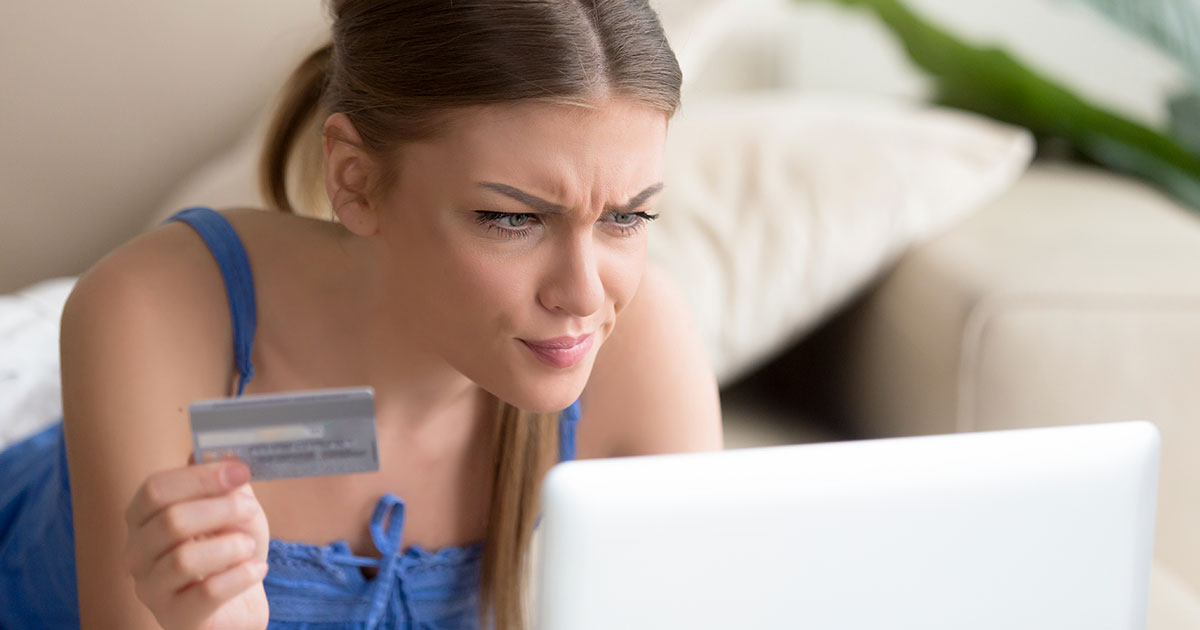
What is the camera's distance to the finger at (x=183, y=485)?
59cm

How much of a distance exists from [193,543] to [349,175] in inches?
11.2

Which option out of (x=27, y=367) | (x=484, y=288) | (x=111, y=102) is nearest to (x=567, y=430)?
(x=484, y=288)

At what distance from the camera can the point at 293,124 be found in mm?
957

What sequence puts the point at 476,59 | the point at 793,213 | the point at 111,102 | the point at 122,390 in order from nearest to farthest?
the point at 476,59 < the point at 122,390 < the point at 793,213 < the point at 111,102

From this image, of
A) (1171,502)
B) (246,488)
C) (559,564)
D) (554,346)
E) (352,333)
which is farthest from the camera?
(1171,502)

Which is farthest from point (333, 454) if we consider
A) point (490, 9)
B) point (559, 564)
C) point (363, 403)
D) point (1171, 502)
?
point (1171, 502)

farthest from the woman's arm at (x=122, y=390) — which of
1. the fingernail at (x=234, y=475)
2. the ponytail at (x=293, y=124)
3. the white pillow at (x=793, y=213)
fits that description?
the white pillow at (x=793, y=213)

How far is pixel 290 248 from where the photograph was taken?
0.95 m

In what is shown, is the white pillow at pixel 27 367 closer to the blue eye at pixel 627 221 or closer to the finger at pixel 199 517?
the finger at pixel 199 517

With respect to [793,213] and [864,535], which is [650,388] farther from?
[864,535]

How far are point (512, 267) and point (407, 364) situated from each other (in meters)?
0.26

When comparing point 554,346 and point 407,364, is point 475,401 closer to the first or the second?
point 407,364

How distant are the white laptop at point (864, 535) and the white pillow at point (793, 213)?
0.75 meters

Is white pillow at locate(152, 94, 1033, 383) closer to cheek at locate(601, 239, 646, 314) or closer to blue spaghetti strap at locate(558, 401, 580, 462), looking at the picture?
blue spaghetti strap at locate(558, 401, 580, 462)
